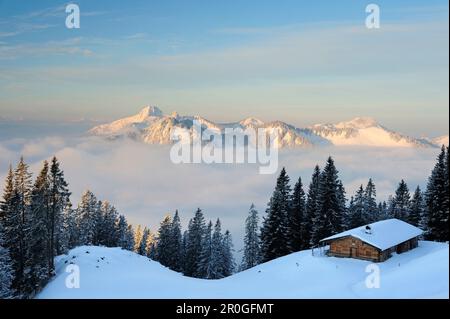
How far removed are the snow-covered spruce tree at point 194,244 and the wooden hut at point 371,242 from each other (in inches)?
1307

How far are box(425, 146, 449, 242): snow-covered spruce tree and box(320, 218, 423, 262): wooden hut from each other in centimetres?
383

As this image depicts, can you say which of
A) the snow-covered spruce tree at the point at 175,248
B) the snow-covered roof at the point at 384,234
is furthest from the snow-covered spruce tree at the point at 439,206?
the snow-covered spruce tree at the point at 175,248

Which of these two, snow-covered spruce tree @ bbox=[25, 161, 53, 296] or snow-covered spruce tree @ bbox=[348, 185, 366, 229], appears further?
snow-covered spruce tree @ bbox=[348, 185, 366, 229]

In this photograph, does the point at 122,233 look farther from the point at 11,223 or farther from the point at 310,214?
the point at 310,214

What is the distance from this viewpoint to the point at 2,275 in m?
39.6

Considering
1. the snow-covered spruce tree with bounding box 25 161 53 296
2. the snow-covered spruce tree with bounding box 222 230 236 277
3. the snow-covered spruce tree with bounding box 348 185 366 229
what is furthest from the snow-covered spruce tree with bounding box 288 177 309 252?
the snow-covered spruce tree with bounding box 25 161 53 296

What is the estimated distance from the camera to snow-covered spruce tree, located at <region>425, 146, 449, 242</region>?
47875mm

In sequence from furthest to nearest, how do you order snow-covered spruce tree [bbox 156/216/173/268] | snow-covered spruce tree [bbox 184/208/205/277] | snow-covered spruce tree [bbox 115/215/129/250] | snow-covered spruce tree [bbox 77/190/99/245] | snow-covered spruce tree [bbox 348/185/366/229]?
snow-covered spruce tree [bbox 115/215/129/250], snow-covered spruce tree [bbox 77/190/99/245], snow-covered spruce tree [bbox 156/216/173/268], snow-covered spruce tree [bbox 184/208/205/277], snow-covered spruce tree [bbox 348/185/366/229]

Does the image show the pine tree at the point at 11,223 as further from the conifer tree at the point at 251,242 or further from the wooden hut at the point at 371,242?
the conifer tree at the point at 251,242

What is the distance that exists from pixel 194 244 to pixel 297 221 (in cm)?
2491

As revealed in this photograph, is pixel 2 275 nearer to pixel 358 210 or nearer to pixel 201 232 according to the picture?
pixel 201 232

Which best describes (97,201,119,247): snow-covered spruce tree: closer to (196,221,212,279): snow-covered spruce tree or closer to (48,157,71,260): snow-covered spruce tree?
(196,221,212,279): snow-covered spruce tree

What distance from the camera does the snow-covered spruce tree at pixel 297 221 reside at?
58.0m
